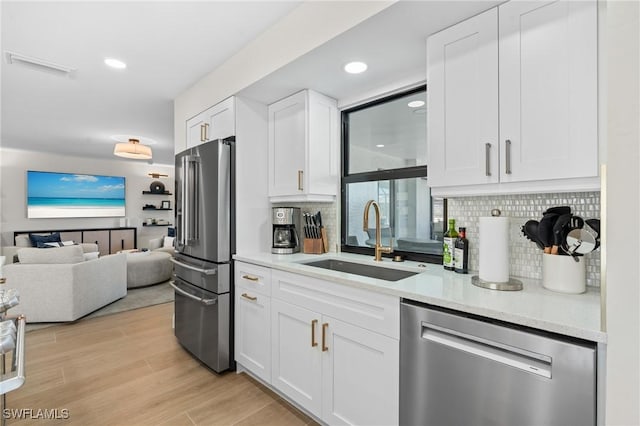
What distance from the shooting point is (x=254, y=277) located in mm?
2146

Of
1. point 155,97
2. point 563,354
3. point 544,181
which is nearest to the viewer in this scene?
point 563,354

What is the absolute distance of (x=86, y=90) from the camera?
2.98 meters

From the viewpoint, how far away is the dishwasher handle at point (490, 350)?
0.98 metres

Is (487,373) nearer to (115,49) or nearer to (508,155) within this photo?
(508,155)

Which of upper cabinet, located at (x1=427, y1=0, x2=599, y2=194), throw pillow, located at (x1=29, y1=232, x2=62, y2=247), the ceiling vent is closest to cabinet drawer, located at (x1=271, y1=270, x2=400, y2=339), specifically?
upper cabinet, located at (x1=427, y1=0, x2=599, y2=194)

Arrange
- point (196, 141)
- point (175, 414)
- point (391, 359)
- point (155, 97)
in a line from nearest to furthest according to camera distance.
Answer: point (391, 359) < point (175, 414) < point (196, 141) < point (155, 97)

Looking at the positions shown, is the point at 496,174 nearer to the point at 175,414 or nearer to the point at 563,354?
the point at 563,354

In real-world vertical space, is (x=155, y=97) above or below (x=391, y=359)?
above

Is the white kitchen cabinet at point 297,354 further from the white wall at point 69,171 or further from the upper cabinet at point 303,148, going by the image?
the white wall at point 69,171

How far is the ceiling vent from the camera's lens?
89.3 inches

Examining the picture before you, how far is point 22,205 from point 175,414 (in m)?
6.97

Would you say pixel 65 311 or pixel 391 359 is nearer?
pixel 391 359

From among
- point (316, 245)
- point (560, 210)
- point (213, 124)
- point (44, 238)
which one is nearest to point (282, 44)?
point (213, 124)

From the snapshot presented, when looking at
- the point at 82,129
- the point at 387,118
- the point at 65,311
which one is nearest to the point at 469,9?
the point at 387,118
